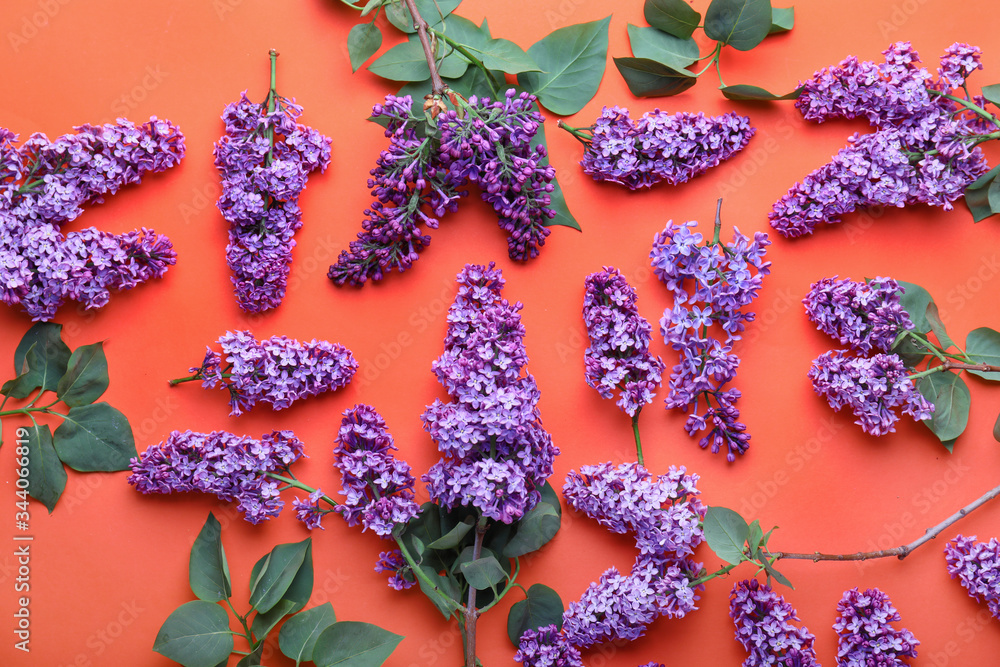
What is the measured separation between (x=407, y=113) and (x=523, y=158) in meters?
0.31

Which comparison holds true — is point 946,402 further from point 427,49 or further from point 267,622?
point 267,622

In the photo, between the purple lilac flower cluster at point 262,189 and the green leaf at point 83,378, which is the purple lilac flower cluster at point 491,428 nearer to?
the purple lilac flower cluster at point 262,189

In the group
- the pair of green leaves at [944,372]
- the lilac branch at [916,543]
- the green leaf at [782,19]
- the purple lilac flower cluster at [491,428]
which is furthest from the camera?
the green leaf at [782,19]

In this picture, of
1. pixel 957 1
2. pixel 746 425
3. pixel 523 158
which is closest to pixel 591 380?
pixel 746 425

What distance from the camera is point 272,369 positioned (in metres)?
1.56

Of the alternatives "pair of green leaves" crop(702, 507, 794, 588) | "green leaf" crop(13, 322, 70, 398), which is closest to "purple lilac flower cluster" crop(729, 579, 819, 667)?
"pair of green leaves" crop(702, 507, 794, 588)

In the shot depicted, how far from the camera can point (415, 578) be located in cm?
160

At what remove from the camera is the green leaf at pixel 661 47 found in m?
1.73

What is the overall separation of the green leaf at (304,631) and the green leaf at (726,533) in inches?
37.0

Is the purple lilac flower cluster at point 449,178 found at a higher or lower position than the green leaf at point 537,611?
higher

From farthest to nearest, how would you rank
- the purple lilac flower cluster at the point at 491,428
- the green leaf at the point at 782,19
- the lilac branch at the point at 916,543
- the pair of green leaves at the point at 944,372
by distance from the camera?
the green leaf at the point at 782,19 → the pair of green leaves at the point at 944,372 → the lilac branch at the point at 916,543 → the purple lilac flower cluster at the point at 491,428

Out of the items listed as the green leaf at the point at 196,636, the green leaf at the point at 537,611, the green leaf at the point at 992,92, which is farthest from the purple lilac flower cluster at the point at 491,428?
the green leaf at the point at 992,92

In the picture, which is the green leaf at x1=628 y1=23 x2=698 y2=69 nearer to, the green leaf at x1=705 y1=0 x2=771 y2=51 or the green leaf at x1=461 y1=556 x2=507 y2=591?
the green leaf at x1=705 y1=0 x2=771 y2=51

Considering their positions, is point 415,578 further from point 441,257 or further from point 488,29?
point 488,29
